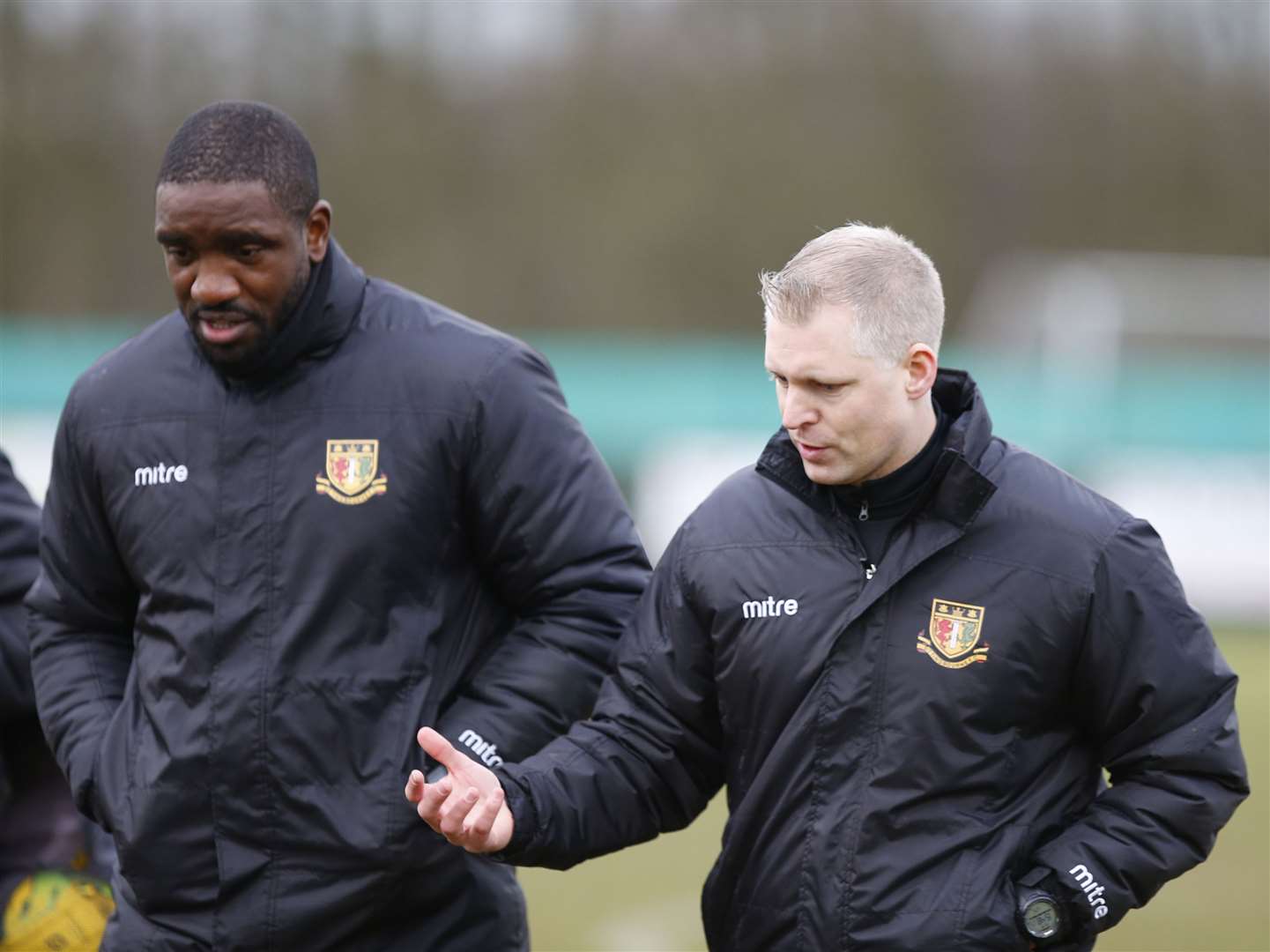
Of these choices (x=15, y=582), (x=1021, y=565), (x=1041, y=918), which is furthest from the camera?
(x=15, y=582)

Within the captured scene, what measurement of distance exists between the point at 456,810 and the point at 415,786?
8 cm

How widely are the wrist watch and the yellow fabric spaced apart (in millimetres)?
2047

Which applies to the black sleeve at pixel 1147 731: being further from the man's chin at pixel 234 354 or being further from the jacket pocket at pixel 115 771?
the jacket pocket at pixel 115 771

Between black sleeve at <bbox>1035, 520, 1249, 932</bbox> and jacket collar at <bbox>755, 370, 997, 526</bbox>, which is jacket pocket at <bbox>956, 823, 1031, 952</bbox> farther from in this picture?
jacket collar at <bbox>755, 370, 997, 526</bbox>

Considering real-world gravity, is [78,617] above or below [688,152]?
above

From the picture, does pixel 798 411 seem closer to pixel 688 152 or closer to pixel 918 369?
pixel 918 369

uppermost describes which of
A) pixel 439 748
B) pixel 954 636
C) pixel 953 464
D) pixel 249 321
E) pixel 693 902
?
pixel 249 321

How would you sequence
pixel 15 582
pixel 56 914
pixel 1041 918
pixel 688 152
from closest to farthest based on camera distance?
pixel 1041 918, pixel 56 914, pixel 15 582, pixel 688 152

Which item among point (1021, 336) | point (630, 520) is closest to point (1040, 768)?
point (630, 520)

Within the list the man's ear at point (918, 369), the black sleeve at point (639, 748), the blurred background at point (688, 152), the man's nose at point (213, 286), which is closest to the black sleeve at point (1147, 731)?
the man's ear at point (918, 369)

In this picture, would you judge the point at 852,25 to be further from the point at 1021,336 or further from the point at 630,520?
the point at 630,520

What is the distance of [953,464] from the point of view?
119 inches

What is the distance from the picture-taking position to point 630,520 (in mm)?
3561

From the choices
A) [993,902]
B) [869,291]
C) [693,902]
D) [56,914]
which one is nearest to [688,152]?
[693,902]
